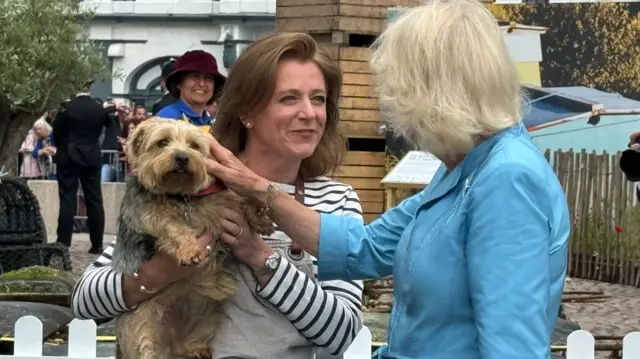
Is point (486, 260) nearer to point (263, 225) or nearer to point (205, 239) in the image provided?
point (263, 225)

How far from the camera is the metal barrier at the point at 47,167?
1991 centimetres

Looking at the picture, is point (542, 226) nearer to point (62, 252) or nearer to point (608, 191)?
point (62, 252)

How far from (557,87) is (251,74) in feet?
32.5

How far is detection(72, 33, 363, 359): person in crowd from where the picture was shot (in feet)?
10.6

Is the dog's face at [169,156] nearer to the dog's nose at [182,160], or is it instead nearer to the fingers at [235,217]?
the dog's nose at [182,160]

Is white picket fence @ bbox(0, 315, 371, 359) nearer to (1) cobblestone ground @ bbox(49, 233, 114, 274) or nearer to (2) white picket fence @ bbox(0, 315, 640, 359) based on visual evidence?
(2) white picket fence @ bbox(0, 315, 640, 359)

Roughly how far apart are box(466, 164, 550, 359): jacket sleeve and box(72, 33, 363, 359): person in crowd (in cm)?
89

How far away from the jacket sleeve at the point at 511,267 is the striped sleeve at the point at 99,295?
1.31 metres

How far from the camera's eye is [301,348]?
3.28 meters

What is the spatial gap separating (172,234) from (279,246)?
309 millimetres

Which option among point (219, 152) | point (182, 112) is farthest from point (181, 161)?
point (182, 112)

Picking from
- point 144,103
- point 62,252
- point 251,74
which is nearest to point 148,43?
point 144,103

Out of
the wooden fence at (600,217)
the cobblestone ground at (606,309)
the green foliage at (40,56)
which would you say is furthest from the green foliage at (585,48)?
the green foliage at (40,56)

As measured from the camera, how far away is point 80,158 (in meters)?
14.8
